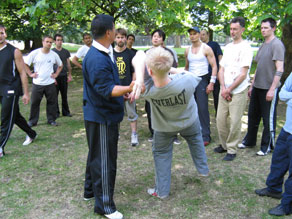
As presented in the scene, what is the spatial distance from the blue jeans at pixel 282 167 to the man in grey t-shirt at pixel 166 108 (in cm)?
80

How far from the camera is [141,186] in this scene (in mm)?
3826

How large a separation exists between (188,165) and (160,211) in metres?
1.32

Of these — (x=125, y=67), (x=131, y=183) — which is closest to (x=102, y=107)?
(x=131, y=183)

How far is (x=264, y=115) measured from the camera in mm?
4766

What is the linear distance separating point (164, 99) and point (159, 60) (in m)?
0.47

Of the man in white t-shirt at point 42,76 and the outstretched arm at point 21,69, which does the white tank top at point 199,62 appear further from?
the man in white t-shirt at point 42,76

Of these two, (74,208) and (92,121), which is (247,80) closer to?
(92,121)

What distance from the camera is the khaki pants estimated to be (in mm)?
4445

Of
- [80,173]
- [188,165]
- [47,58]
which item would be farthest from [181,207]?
[47,58]

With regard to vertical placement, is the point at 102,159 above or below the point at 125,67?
below

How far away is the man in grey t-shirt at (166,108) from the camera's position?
2789 mm

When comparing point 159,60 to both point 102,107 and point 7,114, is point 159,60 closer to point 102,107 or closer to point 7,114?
point 102,107

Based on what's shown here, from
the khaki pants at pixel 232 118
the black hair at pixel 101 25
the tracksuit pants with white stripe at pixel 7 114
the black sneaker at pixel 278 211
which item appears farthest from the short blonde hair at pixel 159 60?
the tracksuit pants with white stripe at pixel 7 114

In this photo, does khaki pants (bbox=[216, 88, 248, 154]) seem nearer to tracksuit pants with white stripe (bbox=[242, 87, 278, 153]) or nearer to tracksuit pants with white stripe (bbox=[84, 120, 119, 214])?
tracksuit pants with white stripe (bbox=[242, 87, 278, 153])
